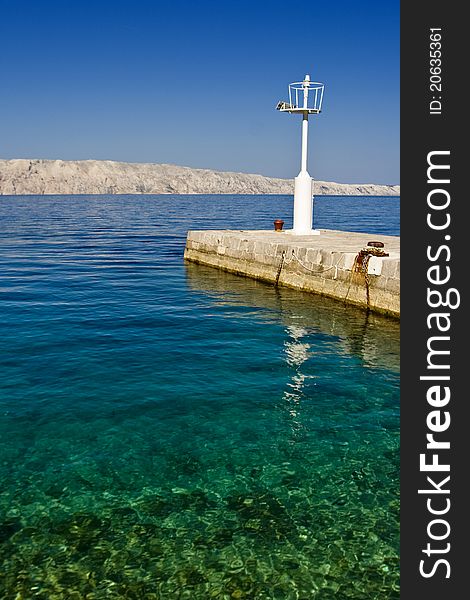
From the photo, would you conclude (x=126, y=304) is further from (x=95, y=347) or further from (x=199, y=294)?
(x=95, y=347)

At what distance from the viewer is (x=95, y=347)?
41.9 feet

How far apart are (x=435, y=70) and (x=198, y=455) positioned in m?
5.83

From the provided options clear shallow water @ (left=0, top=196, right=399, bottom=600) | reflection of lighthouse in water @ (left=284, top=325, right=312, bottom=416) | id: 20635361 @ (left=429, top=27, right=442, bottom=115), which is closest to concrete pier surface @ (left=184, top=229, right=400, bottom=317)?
clear shallow water @ (left=0, top=196, right=399, bottom=600)

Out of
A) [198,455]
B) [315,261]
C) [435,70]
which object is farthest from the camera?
[315,261]

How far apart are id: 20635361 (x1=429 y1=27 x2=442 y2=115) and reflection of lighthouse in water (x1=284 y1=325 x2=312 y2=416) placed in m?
6.45

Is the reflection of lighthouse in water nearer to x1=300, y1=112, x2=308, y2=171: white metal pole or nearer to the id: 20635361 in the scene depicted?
the id: 20635361

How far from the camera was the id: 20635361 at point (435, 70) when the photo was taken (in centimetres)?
351

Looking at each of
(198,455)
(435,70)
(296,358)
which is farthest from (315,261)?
(435,70)

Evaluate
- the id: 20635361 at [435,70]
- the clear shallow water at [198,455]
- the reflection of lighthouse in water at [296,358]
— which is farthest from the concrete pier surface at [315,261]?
the id: 20635361 at [435,70]

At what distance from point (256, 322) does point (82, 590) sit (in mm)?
10653

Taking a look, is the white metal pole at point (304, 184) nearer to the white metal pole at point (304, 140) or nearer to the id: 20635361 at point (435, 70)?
the white metal pole at point (304, 140)

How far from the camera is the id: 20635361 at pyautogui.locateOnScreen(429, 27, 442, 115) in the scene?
11.5 feet

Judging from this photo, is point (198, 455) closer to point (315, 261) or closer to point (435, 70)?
point (435, 70)

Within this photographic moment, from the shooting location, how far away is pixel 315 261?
60.0ft
